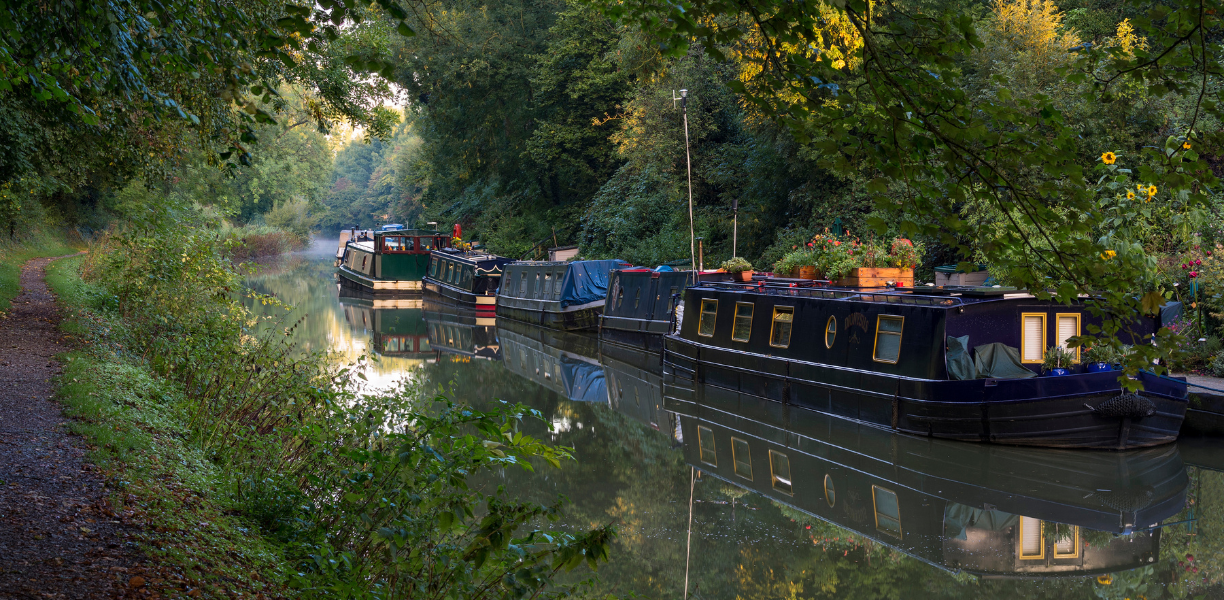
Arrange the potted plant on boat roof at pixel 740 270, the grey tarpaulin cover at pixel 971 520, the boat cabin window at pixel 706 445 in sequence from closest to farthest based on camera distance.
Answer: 1. the grey tarpaulin cover at pixel 971 520
2. the boat cabin window at pixel 706 445
3. the potted plant on boat roof at pixel 740 270

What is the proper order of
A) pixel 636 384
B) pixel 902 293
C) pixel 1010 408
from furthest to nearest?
pixel 636 384 → pixel 902 293 → pixel 1010 408

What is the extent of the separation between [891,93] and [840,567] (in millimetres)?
5152

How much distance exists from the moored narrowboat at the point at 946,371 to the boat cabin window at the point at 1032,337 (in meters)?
0.01

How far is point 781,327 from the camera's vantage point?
43.6 feet

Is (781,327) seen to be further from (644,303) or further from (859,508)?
(644,303)

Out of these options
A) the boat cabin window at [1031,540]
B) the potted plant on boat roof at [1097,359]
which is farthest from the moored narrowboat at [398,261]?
the boat cabin window at [1031,540]

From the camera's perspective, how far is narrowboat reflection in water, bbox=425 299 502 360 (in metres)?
20.0

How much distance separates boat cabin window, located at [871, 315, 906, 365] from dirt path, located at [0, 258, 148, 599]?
9286 millimetres

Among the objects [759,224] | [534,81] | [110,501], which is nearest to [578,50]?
[534,81]

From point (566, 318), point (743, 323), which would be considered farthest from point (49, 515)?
point (566, 318)

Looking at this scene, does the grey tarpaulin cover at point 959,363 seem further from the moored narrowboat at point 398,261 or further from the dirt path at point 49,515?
the moored narrowboat at point 398,261

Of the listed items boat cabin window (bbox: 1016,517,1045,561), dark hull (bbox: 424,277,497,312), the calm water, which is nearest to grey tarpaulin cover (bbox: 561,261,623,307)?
dark hull (bbox: 424,277,497,312)

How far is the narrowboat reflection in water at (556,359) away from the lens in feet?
50.8

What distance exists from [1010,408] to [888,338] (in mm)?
1857
